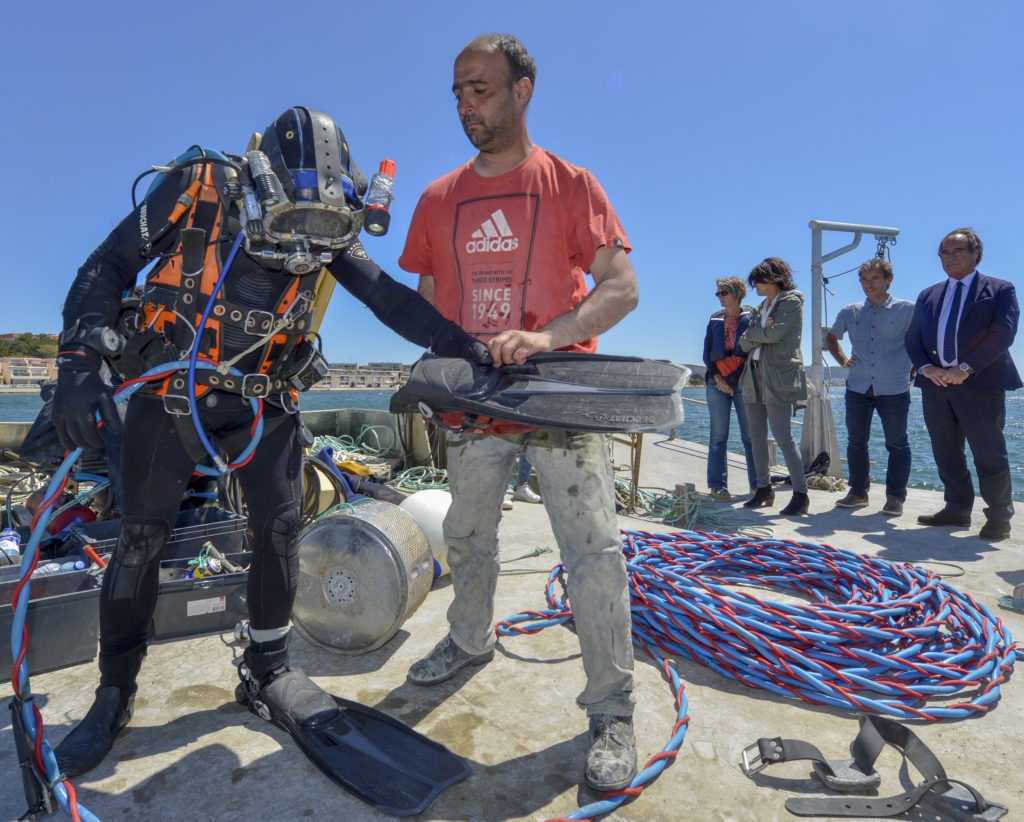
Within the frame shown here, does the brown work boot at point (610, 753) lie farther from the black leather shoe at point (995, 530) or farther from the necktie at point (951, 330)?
the necktie at point (951, 330)

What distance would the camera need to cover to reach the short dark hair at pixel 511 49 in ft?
7.20

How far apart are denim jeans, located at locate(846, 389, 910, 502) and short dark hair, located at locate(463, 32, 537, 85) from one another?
4.79 metres

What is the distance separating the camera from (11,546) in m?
3.35

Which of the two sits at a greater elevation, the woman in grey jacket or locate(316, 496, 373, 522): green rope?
the woman in grey jacket

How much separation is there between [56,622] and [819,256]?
→ 345 inches

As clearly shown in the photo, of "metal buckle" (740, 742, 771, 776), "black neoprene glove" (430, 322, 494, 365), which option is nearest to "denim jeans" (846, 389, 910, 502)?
"metal buckle" (740, 742, 771, 776)

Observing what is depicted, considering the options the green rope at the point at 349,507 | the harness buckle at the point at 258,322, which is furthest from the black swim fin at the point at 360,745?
the harness buckle at the point at 258,322

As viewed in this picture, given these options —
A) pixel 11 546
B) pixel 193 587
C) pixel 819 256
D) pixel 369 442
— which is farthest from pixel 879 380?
pixel 11 546

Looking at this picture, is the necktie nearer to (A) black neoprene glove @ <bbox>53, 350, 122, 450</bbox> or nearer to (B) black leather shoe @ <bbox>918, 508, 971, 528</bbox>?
(B) black leather shoe @ <bbox>918, 508, 971, 528</bbox>

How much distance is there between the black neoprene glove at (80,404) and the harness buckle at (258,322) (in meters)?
0.49

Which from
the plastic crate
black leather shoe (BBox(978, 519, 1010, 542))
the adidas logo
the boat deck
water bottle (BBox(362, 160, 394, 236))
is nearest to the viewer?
the boat deck

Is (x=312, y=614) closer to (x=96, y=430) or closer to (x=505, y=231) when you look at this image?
(x=96, y=430)

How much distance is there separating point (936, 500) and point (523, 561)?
4734 mm

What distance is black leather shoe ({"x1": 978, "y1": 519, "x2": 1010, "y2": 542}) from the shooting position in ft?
15.4
